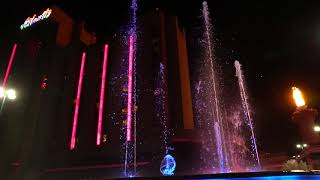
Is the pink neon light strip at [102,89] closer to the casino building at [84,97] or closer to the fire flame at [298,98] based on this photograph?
the casino building at [84,97]

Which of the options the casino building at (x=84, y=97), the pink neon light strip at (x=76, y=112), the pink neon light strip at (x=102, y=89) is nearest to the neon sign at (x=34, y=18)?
the casino building at (x=84, y=97)

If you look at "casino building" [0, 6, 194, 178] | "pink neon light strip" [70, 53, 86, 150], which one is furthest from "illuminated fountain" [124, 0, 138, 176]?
"pink neon light strip" [70, 53, 86, 150]

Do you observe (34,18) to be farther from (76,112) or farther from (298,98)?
(298,98)

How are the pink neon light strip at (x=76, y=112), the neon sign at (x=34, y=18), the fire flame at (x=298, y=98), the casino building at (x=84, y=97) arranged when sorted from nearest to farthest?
the fire flame at (x=298, y=98) → the casino building at (x=84, y=97) → the pink neon light strip at (x=76, y=112) → the neon sign at (x=34, y=18)

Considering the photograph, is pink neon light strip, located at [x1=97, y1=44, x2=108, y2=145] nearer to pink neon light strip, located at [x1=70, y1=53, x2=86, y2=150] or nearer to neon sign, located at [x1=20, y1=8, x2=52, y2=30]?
pink neon light strip, located at [x1=70, y1=53, x2=86, y2=150]

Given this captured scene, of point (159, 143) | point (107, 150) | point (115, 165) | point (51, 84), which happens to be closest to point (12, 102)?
point (51, 84)

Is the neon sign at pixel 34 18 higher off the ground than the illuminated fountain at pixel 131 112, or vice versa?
the neon sign at pixel 34 18

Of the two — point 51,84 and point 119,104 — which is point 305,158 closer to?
point 119,104

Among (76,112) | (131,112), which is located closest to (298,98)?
(131,112)

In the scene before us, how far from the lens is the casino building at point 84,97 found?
30.1 metres

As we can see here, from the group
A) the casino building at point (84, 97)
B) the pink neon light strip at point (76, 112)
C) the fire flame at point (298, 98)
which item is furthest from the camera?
the pink neon light strip at point (76, 112)

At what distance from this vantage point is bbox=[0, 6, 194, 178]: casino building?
3009 cm

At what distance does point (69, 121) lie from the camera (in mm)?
33656

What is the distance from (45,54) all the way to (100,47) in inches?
333
